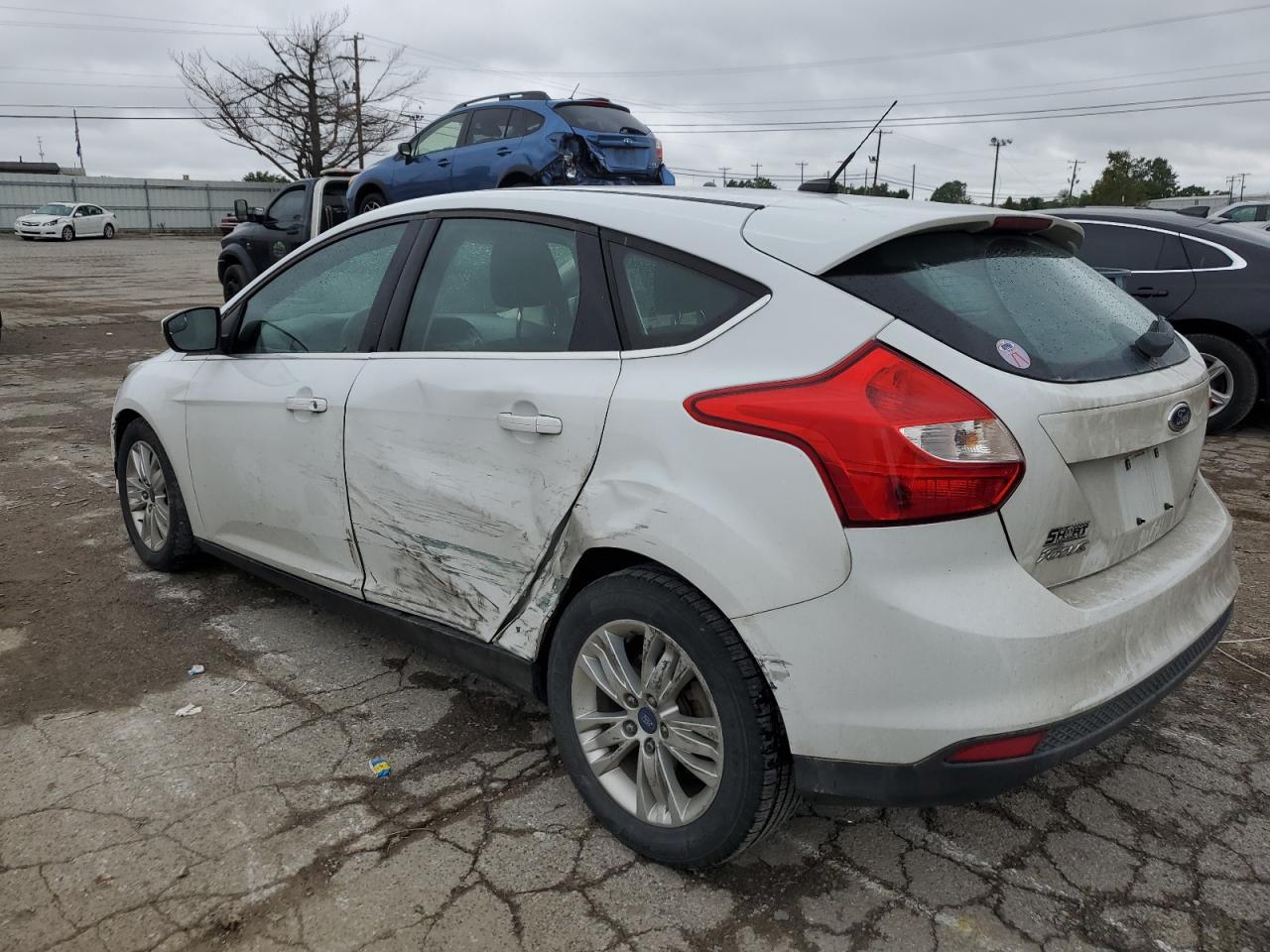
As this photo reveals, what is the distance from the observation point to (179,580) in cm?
444

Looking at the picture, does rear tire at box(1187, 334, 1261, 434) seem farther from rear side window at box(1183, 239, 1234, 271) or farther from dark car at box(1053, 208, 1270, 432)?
rear side window at box(1183, 239, 1234, 271)

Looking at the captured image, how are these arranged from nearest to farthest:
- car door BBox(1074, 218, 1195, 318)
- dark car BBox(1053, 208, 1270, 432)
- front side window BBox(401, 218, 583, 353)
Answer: front side window BBox(401, 218, 583, 353) < dark car BBox(1053, 208, 1270, 432) < car door BBox(1074, 218, 1195, 318)

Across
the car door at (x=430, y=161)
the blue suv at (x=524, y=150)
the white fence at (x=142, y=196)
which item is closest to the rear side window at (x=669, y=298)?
the blue suv at (x=524, y=150)

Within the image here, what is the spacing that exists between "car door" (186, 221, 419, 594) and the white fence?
47.0 metres

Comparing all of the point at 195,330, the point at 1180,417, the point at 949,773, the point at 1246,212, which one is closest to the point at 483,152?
the point at 195,330

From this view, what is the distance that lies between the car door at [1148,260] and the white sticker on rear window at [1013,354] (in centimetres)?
545

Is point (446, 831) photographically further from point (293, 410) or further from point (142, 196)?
point (142, 196)

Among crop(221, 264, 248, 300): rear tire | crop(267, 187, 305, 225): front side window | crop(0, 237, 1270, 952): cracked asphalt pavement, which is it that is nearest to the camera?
crop(0, 237, 1270, 952): cracked asphalt pavement

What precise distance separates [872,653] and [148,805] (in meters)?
2.01

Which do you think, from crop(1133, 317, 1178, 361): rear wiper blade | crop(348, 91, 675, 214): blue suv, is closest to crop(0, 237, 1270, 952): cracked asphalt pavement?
crop(1133, 317, 1178, 361): rear wiper blade

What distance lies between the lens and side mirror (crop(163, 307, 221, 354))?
149 inches

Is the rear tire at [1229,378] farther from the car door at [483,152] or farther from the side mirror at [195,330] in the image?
the car door at [483,152]

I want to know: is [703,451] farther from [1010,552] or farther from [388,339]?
[388,339]

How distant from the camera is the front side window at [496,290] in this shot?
270cm
